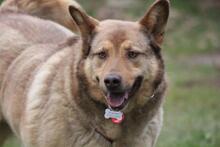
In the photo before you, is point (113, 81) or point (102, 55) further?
point (102, 55)

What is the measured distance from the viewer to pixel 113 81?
6027mm

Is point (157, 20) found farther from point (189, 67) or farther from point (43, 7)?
point (189, 67)

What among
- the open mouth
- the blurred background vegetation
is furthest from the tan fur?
the open mouth

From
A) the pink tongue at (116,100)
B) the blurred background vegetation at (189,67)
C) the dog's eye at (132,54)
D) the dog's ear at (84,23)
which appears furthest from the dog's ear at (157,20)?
the blurred background vegetation at (189,67)

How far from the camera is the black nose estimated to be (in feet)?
19.8

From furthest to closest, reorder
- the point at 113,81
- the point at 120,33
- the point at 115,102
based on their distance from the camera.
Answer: the point at 120,33
the point at 115,102
the point at 113,81

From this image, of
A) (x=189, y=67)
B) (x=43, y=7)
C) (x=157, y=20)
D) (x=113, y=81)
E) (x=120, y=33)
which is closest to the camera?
(x=113, y=81)

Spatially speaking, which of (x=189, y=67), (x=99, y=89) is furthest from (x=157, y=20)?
(x=189, y=67)

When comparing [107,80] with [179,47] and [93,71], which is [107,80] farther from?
[179,47]

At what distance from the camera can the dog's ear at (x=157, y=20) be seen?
6.46 meters

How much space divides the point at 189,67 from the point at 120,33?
479 inches

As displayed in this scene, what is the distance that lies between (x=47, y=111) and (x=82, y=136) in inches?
15.3

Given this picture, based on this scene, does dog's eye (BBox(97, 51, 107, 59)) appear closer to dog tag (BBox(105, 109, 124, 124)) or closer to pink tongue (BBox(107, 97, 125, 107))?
pink tongue (BBox(107, 97, 125, 107))

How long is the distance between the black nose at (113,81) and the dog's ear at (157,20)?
63cm
